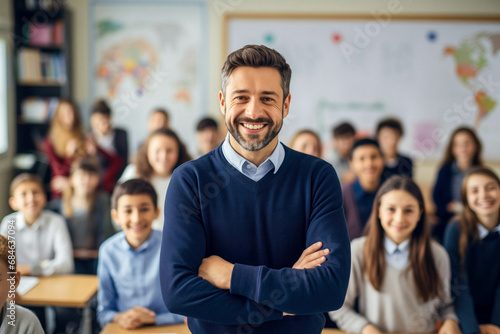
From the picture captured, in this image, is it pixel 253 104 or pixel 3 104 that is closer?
pixel 253 104

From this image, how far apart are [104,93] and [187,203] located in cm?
436

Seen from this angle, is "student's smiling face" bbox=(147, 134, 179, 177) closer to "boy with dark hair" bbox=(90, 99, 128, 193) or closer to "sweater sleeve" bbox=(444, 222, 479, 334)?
"boy with dark hair" bbox=(90, 99, 128, 193)

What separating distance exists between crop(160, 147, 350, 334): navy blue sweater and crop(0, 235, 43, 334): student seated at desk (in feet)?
1.84

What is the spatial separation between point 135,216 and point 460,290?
5.10ft

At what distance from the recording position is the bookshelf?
200 inches

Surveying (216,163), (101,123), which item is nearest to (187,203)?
(216,163)

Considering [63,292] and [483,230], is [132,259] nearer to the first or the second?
[63,292]

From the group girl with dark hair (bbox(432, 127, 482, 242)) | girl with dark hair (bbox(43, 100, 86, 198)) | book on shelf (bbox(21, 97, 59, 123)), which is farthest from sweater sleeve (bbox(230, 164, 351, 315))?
book on shelf (bbox(21, 97, 59, 123))

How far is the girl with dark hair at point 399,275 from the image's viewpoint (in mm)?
2170

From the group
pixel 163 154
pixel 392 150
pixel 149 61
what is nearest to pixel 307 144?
pixel 163 154

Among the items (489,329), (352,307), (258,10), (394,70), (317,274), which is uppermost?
(258,10)

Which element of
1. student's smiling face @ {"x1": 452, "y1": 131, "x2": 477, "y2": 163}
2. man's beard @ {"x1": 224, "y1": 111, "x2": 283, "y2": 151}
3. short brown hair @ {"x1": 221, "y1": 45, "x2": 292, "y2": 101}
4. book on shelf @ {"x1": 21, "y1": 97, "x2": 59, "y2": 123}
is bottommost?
student's smiling face @ {"x1": 452, "y1": 131, "x2": 477, "y2": 163}

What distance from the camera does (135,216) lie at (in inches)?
90.8

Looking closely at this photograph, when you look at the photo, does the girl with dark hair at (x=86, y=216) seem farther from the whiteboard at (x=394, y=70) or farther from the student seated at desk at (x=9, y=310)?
the whiteboard at (x=394, y=70)
